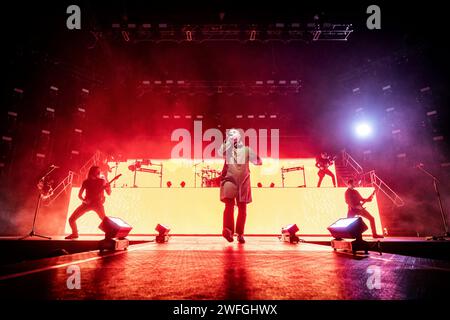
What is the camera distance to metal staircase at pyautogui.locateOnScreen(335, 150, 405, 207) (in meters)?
8.38

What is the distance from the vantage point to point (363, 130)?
9836mm

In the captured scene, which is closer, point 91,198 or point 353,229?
point 353,229

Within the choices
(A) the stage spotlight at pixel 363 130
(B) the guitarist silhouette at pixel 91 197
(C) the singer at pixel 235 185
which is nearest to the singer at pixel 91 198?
(B) the guitarist silhouette at pixel 91 197

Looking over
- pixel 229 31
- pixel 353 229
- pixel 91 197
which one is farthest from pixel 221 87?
pixel 353 229

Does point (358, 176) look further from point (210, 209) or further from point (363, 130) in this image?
point (210, 209)

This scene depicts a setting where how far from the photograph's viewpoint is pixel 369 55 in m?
9.19

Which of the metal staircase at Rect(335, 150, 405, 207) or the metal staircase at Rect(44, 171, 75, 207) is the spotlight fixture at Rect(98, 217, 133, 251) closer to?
the metal staircase at Rect(44, 171, 75, 207)

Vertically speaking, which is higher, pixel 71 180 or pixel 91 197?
pixel 71 180

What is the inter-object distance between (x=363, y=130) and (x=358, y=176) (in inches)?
73.3

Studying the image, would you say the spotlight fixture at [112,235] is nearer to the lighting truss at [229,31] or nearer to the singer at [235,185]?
the singer at [235,185]

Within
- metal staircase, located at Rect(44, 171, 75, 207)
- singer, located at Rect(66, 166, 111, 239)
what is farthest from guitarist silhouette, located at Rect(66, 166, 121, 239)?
metal staircase, located at Rect(44, 171, 75, 207)

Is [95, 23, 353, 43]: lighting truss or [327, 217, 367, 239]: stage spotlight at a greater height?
[95, 23, 353, 43]: lighting truss

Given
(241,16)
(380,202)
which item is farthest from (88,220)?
(380,202)

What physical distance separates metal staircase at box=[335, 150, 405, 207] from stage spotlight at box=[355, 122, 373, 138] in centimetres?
95
